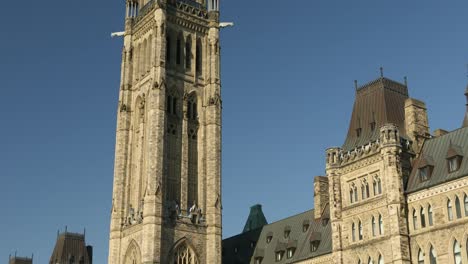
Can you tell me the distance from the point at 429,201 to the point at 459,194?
11.1 feet

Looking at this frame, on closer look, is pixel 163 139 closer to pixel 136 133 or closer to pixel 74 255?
pixel 136 133

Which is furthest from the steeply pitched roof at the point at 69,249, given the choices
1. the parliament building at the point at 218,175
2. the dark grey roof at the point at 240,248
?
the dark grey roof at the point at 240,248

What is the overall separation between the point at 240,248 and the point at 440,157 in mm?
37705

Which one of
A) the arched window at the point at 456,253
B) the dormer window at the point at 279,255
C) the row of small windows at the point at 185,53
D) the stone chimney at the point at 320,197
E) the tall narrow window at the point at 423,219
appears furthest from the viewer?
the row of small windows at the point at 185,53

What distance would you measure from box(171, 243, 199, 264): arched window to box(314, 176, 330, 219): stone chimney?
1564 centimetres

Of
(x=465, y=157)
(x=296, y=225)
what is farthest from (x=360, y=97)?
(x=296, y=225)

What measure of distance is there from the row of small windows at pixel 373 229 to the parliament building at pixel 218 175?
106 mm

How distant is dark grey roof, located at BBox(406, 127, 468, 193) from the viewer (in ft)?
199

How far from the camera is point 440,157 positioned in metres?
63.9

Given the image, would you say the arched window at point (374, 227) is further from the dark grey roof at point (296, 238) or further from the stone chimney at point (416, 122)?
the dark grey roof at point (296, 238)

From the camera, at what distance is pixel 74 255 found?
122562 mm

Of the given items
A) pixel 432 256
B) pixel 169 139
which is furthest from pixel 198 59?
pixel 432 256

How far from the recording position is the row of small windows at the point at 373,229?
64.4 m

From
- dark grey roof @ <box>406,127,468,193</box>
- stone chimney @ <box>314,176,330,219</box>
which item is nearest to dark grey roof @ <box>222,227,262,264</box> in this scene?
stone chimney @ <box>314,176,330,219</box>
